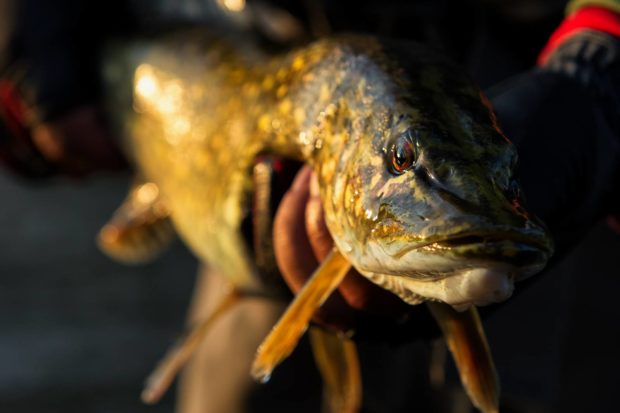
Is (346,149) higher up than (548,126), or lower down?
higher up

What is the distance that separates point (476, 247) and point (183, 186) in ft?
2.67

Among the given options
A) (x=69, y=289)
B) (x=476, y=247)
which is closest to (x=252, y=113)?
(x=476, y=247)

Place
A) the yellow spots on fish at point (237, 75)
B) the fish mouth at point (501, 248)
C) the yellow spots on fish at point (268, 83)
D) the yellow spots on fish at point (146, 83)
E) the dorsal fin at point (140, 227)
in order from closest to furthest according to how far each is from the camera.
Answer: the fish mouth at point (501, 248) → the yellow spots on fish at point (268, 83) → the yellow spots on fish at point (237, 75) → the yellow spots on fish at point (146, 83) → the dorsal fin at point (140, 227)

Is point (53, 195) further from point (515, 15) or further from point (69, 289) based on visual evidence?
point (515, 15)

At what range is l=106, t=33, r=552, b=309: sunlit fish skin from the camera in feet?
2.52

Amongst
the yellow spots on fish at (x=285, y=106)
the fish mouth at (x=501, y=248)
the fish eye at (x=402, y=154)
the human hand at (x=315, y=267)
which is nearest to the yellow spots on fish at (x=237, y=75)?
the yellow spots on fish at (x=285, y=106)

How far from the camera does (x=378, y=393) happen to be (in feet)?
6.70

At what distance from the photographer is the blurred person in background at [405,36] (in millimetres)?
1060

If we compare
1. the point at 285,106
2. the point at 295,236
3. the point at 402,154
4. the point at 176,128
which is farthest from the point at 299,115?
the point at 176,128

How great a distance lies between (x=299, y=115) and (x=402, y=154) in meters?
0.26

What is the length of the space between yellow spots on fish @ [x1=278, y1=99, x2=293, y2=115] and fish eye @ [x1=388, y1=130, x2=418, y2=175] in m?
0.27

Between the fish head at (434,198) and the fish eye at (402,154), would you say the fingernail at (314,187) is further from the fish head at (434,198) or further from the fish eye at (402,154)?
the fish eye at (402,154)

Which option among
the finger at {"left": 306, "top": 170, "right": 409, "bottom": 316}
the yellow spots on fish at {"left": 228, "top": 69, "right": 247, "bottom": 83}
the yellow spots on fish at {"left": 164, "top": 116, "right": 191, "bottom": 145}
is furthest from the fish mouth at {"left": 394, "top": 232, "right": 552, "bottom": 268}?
the yellow spots on fish at {"left": 164, "top": 116, "right": 191, "bottom": 145}

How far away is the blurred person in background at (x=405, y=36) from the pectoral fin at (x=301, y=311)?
6 cm
